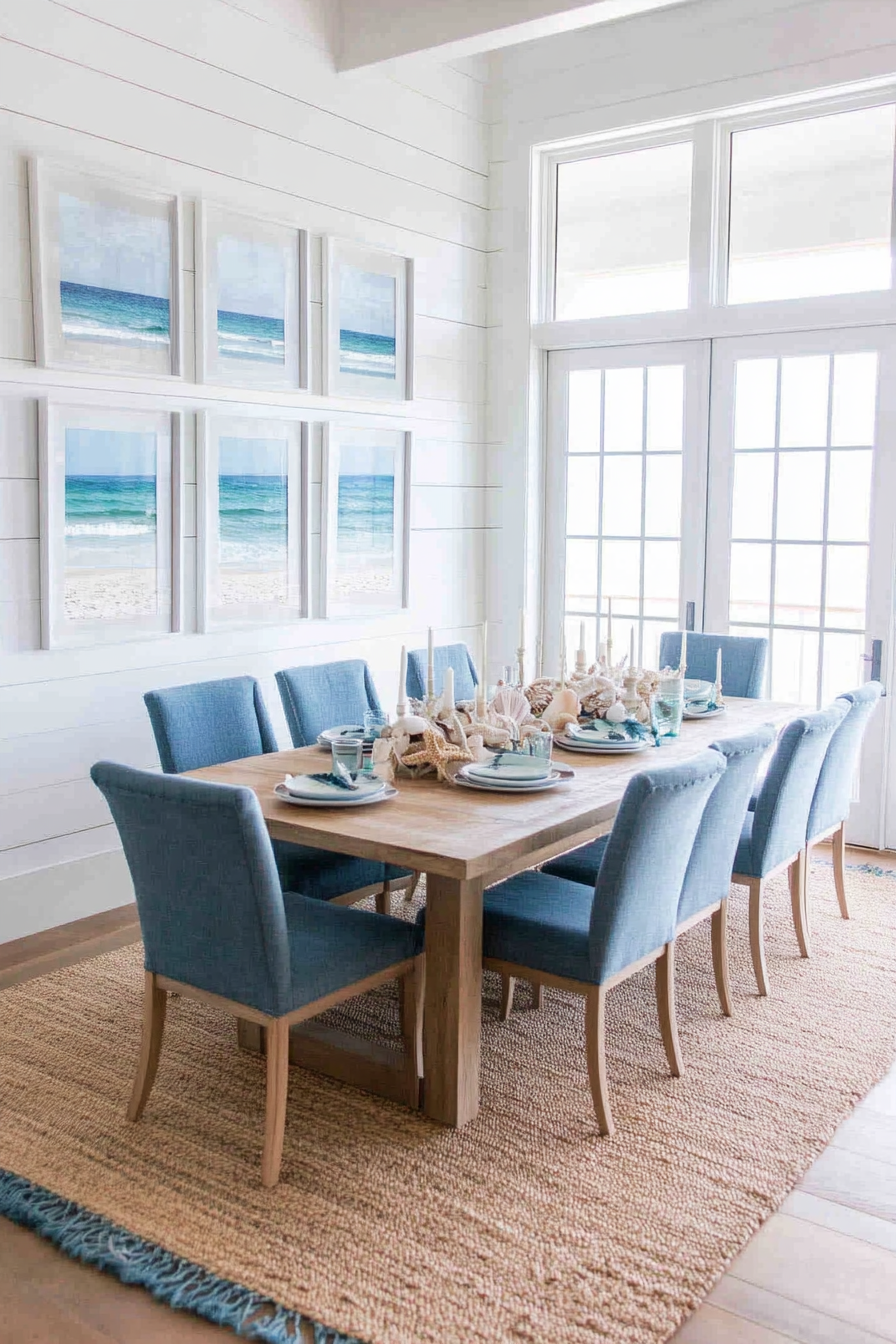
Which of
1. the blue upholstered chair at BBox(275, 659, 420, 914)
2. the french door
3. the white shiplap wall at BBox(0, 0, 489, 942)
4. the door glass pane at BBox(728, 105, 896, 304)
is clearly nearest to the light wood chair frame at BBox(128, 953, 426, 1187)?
the blue upholstered chair at BBox(275, 659, 420, 914)

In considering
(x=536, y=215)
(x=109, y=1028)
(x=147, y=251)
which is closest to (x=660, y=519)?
(x=536, y=215)

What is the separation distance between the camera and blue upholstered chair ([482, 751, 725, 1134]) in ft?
8.34

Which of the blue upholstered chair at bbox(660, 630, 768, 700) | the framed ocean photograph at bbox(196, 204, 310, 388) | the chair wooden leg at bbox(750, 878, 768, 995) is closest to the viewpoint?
the chair wooden leg at bbox(750, 878, 768, 995)

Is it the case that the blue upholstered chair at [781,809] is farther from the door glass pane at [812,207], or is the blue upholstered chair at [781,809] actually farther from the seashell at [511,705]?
the door glass pane at [812,207]

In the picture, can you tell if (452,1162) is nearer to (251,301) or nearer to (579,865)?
(579,865)

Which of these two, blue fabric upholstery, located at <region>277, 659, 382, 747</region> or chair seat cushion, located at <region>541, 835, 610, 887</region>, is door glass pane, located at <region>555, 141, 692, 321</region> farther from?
chair seat cushion, located at <region>541, 835, 610, 887</region>

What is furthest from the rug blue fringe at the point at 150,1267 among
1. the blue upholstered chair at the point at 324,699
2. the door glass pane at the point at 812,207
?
the door glass pane at the point at 812,207

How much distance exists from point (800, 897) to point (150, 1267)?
2.28m

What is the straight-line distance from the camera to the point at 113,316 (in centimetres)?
386

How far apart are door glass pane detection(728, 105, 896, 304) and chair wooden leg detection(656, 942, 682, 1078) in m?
3.05

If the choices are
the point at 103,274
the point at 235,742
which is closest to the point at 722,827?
the point at 235,742

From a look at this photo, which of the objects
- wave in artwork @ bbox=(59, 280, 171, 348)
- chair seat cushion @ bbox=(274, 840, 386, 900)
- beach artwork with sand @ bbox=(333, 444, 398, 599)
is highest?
wave in artwork @ bbox=(59, 280, 171, 348)

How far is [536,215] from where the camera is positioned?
558 cm

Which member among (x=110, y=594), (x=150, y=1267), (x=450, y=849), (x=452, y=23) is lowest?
(x=150, y=1267)
